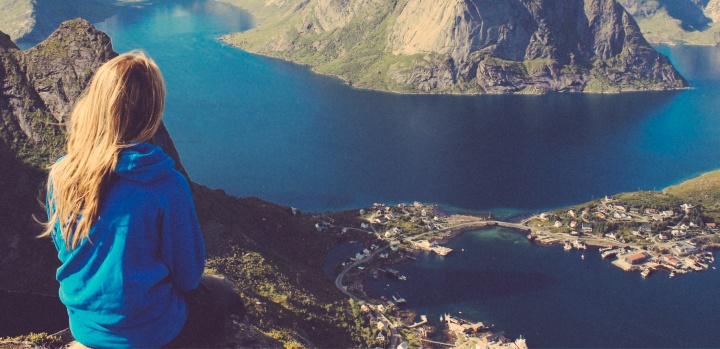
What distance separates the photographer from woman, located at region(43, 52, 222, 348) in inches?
211

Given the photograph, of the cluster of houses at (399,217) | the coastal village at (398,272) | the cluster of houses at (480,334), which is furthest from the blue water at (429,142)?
the cluster of houses at (480,334)

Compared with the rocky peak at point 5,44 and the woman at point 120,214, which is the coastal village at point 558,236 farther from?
the woman at point 120,214

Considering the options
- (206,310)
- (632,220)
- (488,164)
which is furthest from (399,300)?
(206,310)

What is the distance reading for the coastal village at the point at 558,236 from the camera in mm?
69062

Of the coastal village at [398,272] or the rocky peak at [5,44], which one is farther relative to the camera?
the rocky peak at [5,44]

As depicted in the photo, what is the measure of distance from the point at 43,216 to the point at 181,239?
49320mm

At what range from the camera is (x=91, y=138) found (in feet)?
17.8

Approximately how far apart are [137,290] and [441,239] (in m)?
79.6

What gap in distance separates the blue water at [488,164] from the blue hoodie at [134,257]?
58081mm

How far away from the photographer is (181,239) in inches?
224

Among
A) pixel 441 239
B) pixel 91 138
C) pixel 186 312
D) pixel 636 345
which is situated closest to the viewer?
pixel 91 138

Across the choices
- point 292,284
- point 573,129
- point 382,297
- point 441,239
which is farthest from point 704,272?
point 573,129

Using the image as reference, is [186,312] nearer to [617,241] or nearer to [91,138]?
[91,138]

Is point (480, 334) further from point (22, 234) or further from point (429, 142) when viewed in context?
point (429, 142)
